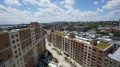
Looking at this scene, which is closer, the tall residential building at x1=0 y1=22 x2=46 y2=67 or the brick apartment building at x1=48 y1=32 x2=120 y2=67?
the tall residential building at x1=0 y1=22 x2=46 y2=67

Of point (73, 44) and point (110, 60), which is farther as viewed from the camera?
point (73, 44)

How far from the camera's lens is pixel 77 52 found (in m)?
60.8

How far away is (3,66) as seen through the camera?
32.3 meters

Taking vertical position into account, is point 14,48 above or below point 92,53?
above

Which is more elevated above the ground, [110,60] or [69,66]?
[110,60]

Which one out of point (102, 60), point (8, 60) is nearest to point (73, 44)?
point (102, 60)

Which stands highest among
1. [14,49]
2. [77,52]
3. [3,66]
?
[14,49]

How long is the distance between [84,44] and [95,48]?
7995 mm

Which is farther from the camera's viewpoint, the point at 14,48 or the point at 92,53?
the point at 92,53

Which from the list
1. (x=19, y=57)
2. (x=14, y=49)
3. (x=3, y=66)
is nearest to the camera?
(x=3, y=66)

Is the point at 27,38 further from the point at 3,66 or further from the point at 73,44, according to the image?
the point at 73,44

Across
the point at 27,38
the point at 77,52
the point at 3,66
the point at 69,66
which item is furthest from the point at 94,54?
the point at 3,66

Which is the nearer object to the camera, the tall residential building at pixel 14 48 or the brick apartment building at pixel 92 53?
the tall residential building at pixel 14 48

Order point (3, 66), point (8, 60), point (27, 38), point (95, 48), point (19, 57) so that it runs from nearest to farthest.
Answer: point (3, 66) → point (8, 60) → point (19, 57) → point (95, 48) → point (27, 38)
